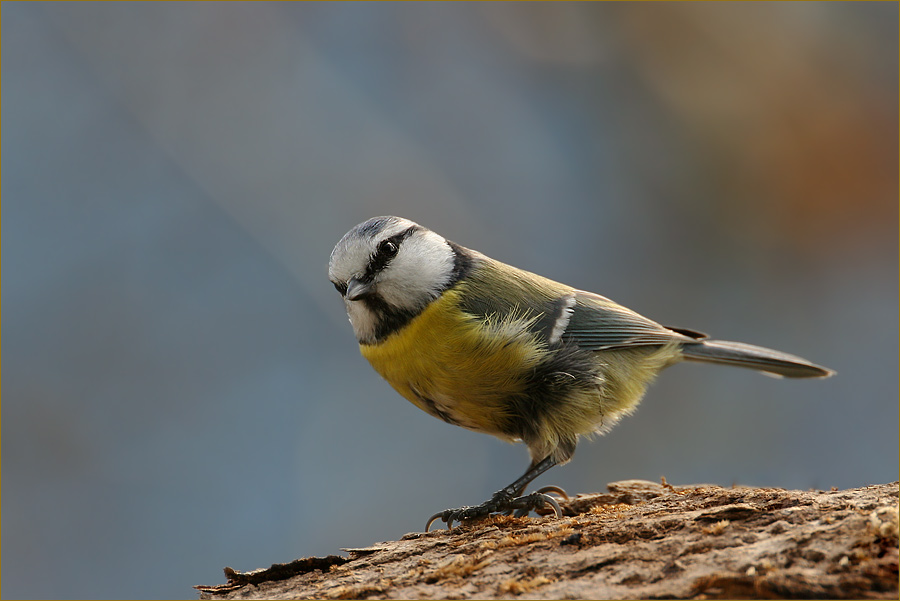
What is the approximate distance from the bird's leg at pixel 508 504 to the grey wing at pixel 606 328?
1.38 feet

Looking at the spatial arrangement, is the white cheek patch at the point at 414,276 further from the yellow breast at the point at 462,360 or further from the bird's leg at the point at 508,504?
the bird's leg at the point at 508,504

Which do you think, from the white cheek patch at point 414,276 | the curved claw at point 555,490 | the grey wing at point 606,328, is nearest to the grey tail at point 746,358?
the grey wing at point 606,328

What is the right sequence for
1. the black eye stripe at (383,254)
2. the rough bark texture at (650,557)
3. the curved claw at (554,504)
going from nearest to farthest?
the rough bark texture at (650,557)
the curved claw at (554,504)
the black eye stripe at (383,254)

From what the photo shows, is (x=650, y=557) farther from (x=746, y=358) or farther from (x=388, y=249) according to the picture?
(x=746, y=358)

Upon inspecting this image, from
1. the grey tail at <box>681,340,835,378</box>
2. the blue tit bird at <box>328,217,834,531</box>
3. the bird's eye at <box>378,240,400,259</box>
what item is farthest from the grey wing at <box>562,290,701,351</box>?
the bird's eye at <box>378,240,400,259</box>


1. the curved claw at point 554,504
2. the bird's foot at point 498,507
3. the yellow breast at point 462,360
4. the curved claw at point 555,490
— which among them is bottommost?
the curved claw at point 554,504

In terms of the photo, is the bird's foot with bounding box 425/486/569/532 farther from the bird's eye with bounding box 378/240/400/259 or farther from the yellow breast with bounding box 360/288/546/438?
the bird's eye with bounding box 378/240/400/259

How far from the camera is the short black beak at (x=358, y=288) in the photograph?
7.30ft

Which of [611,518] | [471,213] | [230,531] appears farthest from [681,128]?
[230,531]

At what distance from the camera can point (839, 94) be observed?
4125 millimetres

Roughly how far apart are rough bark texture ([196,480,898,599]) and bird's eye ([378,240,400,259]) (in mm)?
859

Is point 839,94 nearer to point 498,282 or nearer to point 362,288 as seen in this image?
point 498,282

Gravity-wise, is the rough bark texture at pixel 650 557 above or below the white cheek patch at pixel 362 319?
below

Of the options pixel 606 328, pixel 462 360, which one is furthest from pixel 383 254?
pixel 606 328
